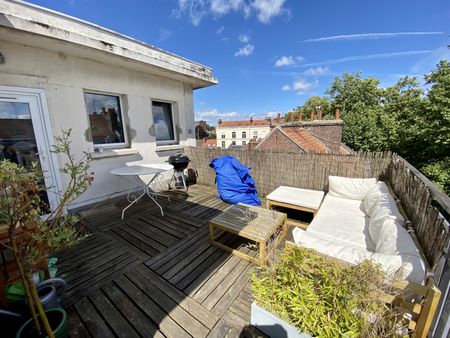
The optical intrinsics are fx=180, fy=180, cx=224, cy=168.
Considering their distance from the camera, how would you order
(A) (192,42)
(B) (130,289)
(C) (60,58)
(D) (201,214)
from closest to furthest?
(B) (130,289)
(C) (60,58)
(D) (201,214)
(A) (192,42)

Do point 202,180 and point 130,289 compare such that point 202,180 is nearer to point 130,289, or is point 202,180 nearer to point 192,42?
point 130,289

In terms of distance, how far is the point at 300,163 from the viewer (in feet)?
13.7

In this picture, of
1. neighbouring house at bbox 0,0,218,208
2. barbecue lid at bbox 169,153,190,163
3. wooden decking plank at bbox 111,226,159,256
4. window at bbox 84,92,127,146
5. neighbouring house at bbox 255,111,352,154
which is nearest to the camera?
wooden decking plank at bbox 111,226,159,256

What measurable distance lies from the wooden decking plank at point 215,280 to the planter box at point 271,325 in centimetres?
57

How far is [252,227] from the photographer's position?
7.89ft

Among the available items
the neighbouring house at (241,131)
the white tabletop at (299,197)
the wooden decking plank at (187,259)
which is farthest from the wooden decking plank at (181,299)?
the neighbouring house at (241,131)

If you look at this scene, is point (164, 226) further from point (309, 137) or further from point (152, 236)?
point (309, 137)

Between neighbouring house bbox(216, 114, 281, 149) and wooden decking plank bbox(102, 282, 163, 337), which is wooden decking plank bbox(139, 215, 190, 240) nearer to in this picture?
wooden decking plank bbox(102, 282, 163, 337)

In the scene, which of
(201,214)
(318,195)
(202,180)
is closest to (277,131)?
(202,180)

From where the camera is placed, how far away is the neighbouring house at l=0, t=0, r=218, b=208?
2900 millimetres

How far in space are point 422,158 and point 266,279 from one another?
1216 cm

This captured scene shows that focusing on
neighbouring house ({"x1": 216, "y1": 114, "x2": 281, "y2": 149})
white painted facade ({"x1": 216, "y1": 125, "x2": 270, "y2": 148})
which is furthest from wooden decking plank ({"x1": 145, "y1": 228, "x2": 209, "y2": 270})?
white painted facade ({"x1": 216, "y1": 125, "x2": 270, "y2": 148})

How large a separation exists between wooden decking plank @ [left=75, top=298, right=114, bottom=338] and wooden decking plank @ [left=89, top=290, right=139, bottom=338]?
0.03 meters

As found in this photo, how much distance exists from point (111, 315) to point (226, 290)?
1.08m
